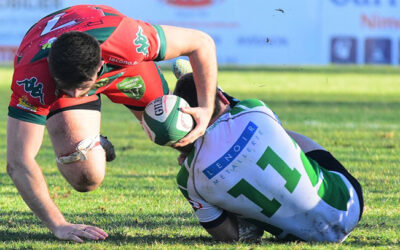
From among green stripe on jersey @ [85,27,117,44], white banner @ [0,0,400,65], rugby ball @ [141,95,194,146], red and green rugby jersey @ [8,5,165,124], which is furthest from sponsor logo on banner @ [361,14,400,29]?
rugby ball @ [141,95,194,146]

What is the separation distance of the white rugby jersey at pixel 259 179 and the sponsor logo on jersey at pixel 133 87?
145 cm

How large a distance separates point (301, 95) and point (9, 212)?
1135 centimetres

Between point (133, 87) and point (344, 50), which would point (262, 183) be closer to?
point (133, 87)

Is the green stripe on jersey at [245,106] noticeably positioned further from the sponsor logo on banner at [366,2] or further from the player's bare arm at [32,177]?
the sponsor logo on banner at [366,2]

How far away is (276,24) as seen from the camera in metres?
26.0

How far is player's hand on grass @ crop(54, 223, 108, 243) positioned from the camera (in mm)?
4492

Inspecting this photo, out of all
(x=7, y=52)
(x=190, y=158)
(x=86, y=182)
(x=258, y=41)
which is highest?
(x=190, y=158)

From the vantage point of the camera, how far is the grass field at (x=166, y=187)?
4.57 m

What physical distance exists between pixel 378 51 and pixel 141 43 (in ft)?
75.7

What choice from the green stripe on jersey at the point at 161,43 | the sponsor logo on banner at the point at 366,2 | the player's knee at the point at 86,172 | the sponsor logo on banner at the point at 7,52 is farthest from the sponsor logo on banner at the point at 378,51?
the green stripe on jersey at the point at 161,43

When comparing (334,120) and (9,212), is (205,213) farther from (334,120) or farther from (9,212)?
(334,120)

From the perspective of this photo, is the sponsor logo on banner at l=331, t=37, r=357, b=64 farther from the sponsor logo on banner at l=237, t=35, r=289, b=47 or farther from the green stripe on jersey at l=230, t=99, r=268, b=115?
the green stripe on jersey at l=230, t=99, r=268, b=115

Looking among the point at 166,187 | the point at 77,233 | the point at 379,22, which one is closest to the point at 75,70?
the point at 77,233

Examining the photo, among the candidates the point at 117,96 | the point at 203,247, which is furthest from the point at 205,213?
the point at 117,96
